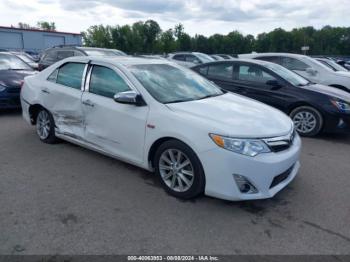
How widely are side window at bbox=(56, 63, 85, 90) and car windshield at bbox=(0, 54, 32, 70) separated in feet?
14.1

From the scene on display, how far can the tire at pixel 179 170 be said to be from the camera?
133 inches

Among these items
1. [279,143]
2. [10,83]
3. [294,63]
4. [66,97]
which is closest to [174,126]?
[279,143]

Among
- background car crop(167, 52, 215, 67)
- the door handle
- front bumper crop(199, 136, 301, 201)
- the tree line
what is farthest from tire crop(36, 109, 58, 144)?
the tree line

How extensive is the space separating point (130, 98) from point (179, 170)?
1032 mm

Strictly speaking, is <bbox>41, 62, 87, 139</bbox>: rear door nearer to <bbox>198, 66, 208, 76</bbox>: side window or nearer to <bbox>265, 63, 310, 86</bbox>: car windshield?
<bbox>198, 66, 208, 76</bbox>: side window

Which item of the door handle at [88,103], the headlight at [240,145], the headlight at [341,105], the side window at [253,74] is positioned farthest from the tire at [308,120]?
the door handle at [88,103]

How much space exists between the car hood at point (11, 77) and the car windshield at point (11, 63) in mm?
435

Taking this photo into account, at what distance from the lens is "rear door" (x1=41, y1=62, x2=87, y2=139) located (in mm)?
4645

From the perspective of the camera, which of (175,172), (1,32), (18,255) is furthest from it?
(1,32)

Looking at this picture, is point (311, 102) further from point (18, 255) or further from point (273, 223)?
point (18, 255)

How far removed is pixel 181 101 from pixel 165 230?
62.3 inches

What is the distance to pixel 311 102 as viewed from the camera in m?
6.23

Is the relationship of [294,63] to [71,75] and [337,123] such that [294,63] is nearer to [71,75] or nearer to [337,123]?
[337,123]

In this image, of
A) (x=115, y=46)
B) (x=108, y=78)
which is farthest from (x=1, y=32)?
(x=108, y=78)
